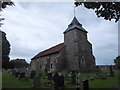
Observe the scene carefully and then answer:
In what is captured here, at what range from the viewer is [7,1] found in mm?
8281

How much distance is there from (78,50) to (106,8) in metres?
19.3

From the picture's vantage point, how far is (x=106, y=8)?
10.0m

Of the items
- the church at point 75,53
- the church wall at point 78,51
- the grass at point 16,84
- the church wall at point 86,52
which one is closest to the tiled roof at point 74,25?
the church at point 75,53

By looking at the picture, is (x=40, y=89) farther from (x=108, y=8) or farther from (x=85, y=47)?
(x=85, y=47)

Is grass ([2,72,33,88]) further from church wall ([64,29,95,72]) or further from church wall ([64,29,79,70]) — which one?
church wall ([64,29,95,72])

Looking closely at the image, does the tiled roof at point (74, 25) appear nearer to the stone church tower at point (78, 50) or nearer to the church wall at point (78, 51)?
the stone church tower at point (78, 50)

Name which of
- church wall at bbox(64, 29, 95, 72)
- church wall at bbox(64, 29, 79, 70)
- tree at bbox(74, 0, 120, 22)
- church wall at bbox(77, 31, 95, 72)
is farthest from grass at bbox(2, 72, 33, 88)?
church wall at bbox(77, 31, 95, 72)

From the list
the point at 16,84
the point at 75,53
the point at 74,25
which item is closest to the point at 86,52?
the point at 75,53

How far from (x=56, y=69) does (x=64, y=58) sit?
3.43m

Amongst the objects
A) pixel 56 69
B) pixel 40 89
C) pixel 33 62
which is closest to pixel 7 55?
pixel 33 62

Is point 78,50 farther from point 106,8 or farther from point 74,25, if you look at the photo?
point 106,8

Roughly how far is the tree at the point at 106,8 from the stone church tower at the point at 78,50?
18297mm

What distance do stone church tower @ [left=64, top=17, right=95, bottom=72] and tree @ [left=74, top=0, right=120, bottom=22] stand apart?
18297mm

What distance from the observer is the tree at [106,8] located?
32.1 ft
